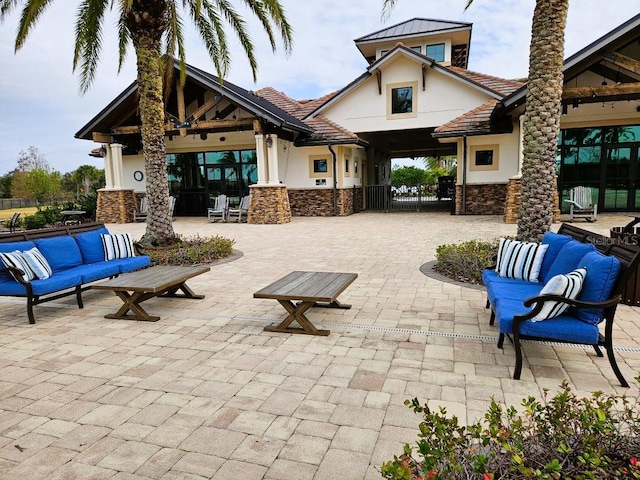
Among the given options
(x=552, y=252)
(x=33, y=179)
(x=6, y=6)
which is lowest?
(x=552, y=252)

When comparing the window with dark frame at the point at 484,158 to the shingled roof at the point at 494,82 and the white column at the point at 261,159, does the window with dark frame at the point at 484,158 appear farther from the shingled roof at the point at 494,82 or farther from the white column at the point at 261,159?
the white column at the point at 261,159

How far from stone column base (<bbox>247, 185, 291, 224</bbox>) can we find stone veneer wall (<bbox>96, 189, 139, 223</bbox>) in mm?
6396

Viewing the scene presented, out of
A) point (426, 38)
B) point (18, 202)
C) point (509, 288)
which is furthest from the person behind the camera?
point (18, 202)

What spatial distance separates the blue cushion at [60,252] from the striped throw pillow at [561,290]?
5.92 m

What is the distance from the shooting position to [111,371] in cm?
375

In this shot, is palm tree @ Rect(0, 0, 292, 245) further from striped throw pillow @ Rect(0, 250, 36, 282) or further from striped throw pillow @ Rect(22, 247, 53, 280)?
striped throw pillow @ Rect(0, 250, 36, 282)

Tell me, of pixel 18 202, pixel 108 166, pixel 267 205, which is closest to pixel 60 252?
pixel 267 205

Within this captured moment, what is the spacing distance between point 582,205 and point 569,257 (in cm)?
1177

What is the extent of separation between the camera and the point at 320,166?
18.2 meters

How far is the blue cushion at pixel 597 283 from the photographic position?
327cm

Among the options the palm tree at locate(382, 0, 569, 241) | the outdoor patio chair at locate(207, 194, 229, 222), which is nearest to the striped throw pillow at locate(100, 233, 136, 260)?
the palm tree at locate(382, 0, 569, 241)

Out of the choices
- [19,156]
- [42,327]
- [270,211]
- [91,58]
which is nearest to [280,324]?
[42,327]

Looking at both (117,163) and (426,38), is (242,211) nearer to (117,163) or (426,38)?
(117,163)

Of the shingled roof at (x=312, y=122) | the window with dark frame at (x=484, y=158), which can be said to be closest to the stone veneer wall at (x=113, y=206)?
the shingled roof at (x=312, y=122)
